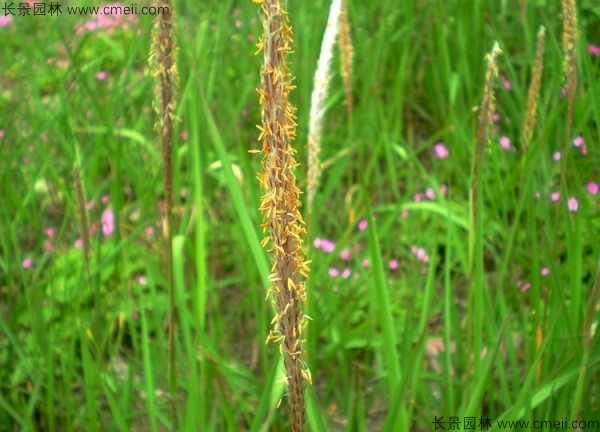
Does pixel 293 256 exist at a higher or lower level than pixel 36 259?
higher

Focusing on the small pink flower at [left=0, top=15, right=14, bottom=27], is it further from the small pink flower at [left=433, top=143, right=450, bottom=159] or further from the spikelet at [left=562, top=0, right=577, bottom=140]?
the spikelet at [left=562, top=0, right=577, bottom=140]

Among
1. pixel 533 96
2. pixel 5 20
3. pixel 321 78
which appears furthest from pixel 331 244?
pixel 5 20

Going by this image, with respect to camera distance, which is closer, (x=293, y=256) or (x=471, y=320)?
(x=293, y=256)

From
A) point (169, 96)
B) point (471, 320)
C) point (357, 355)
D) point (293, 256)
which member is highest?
point (169, 96)

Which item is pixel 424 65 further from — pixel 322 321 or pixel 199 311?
pixel 199 311

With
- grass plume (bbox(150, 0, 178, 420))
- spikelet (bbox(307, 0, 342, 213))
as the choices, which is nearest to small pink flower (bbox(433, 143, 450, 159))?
spikelet (bbox(307, 0, 342, 213))

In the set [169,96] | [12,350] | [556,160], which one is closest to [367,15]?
[556,160]

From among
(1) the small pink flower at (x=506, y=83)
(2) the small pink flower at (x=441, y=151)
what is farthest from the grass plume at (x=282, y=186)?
(1) the small pink flower at (x=506, y=83)

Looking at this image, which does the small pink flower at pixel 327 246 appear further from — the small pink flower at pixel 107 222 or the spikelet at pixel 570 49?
the spikelet at pixel 570 49
